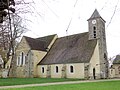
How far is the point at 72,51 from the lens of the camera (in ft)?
159

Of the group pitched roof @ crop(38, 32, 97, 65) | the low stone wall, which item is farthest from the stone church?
the low stone wall

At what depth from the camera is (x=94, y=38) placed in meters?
48.2

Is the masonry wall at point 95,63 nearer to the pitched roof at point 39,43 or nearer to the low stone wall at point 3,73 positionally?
the pitched roof at point 39,43

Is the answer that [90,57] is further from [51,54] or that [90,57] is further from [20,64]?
[20,64]

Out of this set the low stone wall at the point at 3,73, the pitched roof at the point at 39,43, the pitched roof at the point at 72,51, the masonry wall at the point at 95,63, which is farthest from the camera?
the pitched roof at the point at 39,43

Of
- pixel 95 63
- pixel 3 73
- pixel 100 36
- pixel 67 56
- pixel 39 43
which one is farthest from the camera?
pixel 39 43

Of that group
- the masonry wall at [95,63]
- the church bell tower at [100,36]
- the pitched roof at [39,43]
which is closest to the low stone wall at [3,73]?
the pitched roof at [39,43]

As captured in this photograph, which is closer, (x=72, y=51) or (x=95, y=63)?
(x=95, y=63)

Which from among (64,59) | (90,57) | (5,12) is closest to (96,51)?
(90,57)

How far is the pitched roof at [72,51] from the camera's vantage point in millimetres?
45237

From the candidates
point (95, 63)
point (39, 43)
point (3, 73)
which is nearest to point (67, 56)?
point (95, 63)

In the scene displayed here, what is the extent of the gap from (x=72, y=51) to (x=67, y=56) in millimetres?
1706

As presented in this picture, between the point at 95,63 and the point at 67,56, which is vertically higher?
the point at 67,56

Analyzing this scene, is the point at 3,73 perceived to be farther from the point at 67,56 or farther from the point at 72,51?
the point at 72,51
